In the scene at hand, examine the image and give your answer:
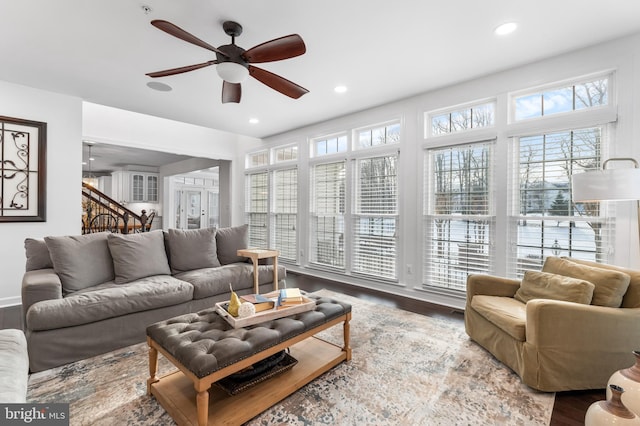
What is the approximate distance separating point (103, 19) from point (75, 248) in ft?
6.48

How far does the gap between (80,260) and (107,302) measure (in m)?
0.63

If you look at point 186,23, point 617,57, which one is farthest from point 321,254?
point 617,57

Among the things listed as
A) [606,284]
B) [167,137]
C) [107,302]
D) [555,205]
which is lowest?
[107,302]

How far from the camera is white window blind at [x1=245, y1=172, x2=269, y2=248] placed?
6516mm

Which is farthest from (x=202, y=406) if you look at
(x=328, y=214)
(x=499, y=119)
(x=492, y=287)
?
(x=328, y=214)

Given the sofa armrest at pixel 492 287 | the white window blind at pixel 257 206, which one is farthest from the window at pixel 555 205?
the white window blind at pixel 257 206

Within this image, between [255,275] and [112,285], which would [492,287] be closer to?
[255,275]

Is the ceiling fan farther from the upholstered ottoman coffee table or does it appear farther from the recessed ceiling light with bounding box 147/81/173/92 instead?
the upholstered ottoman coffee table

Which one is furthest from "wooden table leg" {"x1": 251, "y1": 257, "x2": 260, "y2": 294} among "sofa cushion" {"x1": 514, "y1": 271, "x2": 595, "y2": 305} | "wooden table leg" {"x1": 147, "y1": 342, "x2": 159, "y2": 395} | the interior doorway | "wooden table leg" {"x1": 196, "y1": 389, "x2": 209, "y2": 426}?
the interior doorway

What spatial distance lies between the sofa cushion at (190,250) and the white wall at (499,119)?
7.22ft

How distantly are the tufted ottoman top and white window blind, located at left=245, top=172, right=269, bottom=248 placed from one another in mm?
4480

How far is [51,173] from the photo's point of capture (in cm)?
400

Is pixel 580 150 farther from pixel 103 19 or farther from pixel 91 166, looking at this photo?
pixel 91 166

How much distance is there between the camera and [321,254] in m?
5.41
